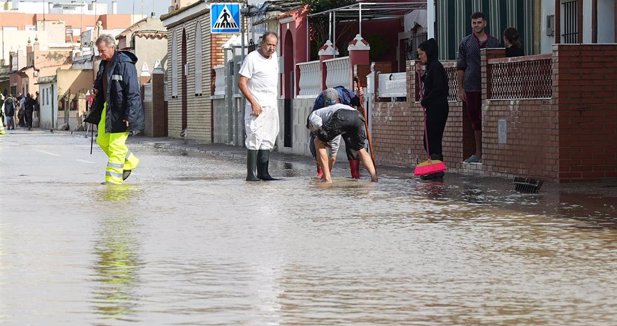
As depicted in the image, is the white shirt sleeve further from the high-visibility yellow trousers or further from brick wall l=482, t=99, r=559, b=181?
brick wall l=482, t=99, r=559, b=181

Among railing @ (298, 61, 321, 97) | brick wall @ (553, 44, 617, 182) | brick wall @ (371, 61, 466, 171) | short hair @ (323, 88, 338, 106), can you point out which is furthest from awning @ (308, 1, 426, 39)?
brick wall @ (553, 44, 617, 182)

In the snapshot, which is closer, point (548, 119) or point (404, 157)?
point (548, 119)

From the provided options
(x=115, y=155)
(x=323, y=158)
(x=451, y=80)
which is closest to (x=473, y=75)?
(x=451, y=80)

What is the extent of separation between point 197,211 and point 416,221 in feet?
7.34

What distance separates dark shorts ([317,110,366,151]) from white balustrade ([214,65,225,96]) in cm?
2237

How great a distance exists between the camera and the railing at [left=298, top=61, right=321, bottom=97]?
99.0 ft

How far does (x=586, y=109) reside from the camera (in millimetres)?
18656

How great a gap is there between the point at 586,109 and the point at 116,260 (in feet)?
31.0

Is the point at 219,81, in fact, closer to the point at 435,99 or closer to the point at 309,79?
the point at 309,79

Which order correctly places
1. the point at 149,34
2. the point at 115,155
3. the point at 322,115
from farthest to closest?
the point at 149,34
the point at 322,115
the point at 115,155

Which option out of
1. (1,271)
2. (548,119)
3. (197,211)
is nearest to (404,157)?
(548,119)

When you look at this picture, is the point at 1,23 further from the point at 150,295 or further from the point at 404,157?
the point at 150,295

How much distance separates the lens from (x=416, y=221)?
1341 cm

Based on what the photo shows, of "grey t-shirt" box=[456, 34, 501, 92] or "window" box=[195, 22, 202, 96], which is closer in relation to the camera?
"grey t-shirt" box=[456, 34, 501, 92]
